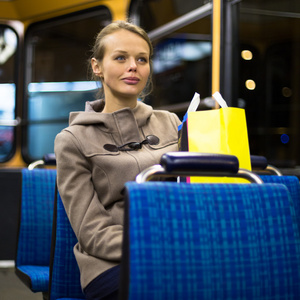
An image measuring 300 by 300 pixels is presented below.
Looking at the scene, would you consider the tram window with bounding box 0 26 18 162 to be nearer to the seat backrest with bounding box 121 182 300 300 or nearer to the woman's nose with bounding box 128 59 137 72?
the woman's nose with bounding box 128 59 137 72

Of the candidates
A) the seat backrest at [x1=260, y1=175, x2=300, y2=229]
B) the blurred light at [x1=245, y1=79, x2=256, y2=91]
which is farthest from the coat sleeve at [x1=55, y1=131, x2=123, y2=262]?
the blurred light at [x1=245, y1=79, x2=256, y2=91]

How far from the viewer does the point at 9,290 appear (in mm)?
3760

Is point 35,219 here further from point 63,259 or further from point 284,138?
point 284,138

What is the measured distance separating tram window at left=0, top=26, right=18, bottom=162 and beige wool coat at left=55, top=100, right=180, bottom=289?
143 inches

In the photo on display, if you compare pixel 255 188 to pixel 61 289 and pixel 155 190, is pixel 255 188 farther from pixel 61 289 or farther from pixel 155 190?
pixel 61 289

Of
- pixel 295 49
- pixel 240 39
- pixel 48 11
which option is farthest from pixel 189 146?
pixel 48 11

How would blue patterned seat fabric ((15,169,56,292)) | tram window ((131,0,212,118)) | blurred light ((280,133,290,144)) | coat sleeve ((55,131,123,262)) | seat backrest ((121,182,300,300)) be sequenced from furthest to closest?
tram window ((131,0,212,118)) → blurred light ((280,133,290,144)) → blue patterned seat fabric ((15,169,56,292)) → coat sleeve ((55,131,123,262)) → seat backrest ((121,182,300,300))

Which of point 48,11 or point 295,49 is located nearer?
point 295,49

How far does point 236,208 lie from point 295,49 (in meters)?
2.33

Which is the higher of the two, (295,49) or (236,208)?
(295,49)

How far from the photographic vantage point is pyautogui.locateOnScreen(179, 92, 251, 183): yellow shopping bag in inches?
53.1

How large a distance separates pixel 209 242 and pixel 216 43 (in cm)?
221

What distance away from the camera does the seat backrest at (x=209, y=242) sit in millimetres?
968

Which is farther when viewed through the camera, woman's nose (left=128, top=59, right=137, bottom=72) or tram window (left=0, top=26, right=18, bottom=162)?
tram window (left=0, top=26, right=18, bottom=162)
